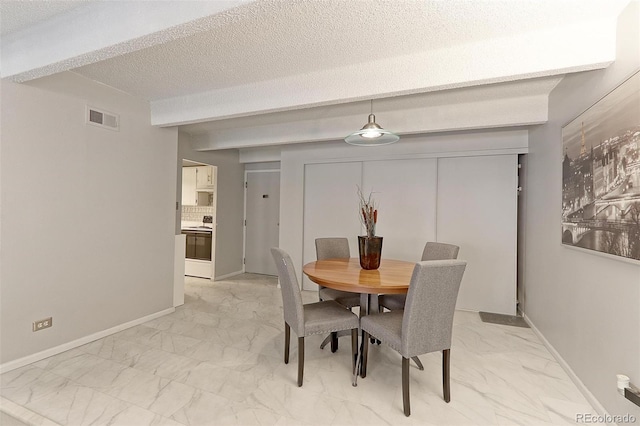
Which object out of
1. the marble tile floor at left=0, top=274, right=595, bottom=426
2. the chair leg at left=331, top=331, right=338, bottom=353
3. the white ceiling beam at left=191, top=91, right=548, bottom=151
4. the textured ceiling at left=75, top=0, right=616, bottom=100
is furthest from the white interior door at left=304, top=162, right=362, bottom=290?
the textured ceiling at left=75, top=0, right=616, bottom=100

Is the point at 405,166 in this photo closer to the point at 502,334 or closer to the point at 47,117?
the point at 502,334

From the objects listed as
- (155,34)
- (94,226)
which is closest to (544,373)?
(155,34)

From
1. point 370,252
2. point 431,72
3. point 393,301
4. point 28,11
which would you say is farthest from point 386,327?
point 28,11

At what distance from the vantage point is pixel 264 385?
2.22 meters

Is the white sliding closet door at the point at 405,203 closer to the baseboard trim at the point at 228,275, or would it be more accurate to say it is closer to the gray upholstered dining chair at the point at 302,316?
the gray upholstered dining chair at the point at 302,316

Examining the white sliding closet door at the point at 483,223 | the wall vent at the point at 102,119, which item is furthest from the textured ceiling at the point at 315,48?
the white sliding closet door at the point at 483,223

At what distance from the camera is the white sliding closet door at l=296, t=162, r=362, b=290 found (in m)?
4.56

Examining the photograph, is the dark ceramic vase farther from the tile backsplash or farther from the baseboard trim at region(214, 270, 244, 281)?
the tile backsplash

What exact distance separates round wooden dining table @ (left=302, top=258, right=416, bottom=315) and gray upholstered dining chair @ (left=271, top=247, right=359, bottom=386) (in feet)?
0.68

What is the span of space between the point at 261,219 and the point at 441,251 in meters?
3.76

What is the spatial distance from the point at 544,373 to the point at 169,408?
109 inches

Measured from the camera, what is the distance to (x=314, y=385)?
2.24 m

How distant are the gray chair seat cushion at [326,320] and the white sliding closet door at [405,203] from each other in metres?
2.04

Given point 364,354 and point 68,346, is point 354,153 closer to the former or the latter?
point 364,354
